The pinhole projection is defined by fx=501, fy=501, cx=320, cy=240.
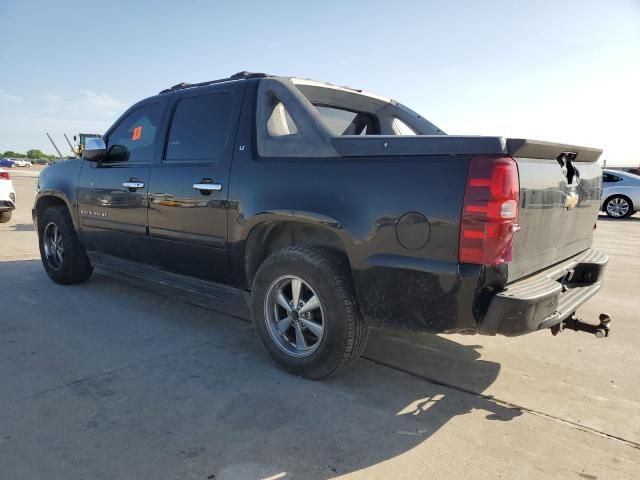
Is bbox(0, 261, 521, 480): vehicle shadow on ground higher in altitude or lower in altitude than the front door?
lower

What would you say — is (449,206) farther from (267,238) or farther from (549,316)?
(267,238)

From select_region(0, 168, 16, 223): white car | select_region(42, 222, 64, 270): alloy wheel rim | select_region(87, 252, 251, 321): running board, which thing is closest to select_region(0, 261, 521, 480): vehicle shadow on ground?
select_region(87, 252, 251, 321): running board

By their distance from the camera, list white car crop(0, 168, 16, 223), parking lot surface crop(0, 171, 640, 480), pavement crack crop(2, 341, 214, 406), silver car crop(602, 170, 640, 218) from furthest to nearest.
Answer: silver car crop(602, 170, 640, 218)
white car crop(0, 168, 16, 223)
pavement crack crop(2, 341, 214, 406)
parking lot surface crop(0, 171, 640, 480)

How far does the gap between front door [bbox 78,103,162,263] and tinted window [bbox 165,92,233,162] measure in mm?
294

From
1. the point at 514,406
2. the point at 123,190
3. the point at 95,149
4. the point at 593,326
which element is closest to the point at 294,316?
the point at 514,406

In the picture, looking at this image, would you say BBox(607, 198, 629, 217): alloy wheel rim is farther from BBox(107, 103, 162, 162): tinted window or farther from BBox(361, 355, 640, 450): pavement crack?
BBox(107, 103, 162, 162): tinted window

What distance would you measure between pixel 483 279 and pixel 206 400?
171cm

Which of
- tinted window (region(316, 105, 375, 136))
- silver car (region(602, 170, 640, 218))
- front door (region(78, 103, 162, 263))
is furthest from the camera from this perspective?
silver car (region(602, 170, 640, 218))

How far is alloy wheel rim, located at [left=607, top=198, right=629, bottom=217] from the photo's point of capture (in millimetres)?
14500

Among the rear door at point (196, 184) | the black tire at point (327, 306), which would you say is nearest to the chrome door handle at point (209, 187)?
the rear door at point (196, 184)

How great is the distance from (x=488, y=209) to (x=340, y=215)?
85 cm

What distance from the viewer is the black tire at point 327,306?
9.85 feet

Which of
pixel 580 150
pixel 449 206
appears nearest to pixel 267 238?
pixel 449 206

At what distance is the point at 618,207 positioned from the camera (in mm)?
14594
